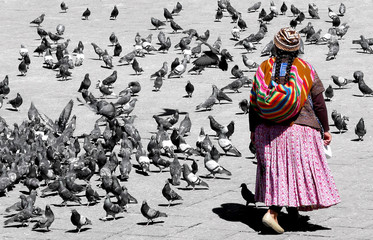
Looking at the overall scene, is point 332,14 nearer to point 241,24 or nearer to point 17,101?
point 241,24

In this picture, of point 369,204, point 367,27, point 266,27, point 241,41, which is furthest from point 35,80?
point 369,204

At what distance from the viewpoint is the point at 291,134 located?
9.20 meters

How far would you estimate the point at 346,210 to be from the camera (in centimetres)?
1019

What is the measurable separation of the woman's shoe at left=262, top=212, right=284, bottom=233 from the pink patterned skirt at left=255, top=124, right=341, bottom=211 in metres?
0.15

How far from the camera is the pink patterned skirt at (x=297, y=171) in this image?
916 centimetres

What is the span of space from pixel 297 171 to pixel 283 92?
32.7 inches

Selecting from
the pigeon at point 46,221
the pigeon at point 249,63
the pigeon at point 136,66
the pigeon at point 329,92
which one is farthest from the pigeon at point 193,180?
the pigeon at point 249,63

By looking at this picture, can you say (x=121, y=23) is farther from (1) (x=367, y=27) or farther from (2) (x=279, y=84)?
(2) (x=279, y=84)

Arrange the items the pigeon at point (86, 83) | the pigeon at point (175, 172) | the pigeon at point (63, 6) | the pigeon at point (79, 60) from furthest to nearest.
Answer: the pigeon at point (63, 6) < the pigeon at point (79, 60) < the pigeon at point (86, 83) < the pigeon at point (175, 172)

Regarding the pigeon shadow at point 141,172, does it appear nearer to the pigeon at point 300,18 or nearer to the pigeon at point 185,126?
the pigeon at point 185,126

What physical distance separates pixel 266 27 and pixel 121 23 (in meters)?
4.48

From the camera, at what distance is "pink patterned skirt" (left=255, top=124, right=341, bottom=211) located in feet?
30.1

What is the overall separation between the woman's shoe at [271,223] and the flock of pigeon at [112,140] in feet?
3.93

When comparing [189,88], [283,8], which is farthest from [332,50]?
[283,8]
